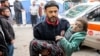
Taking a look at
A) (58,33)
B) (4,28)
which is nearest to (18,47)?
(4,28)

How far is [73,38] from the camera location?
3139mm

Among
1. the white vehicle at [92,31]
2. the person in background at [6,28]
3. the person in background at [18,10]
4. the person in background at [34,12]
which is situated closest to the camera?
the person in background at [6,28]

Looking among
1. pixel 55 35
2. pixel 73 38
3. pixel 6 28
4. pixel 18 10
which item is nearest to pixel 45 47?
pixel 55 35

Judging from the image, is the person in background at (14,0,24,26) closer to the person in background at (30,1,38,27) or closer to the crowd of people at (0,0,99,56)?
the person in background at (30,1,38,27)

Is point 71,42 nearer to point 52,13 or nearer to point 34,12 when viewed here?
point 52,13

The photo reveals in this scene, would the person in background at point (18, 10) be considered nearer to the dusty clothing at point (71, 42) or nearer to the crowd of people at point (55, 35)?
the crowd of people at point (55, 35)

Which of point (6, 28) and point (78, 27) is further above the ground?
point (78, 27)

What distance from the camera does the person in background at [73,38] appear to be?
3.04 m

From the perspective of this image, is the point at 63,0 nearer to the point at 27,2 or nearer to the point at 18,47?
the point at 27,2

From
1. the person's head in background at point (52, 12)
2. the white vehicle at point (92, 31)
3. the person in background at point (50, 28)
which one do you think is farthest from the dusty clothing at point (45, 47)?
the white vehicle at point (92, 31)

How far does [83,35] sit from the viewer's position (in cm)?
322

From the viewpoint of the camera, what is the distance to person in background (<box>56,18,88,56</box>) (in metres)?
3.04

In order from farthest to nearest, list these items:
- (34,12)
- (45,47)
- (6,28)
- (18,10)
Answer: (18,10) → (34,12) → (6,28) → (45,47)

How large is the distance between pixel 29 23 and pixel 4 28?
1373cm
